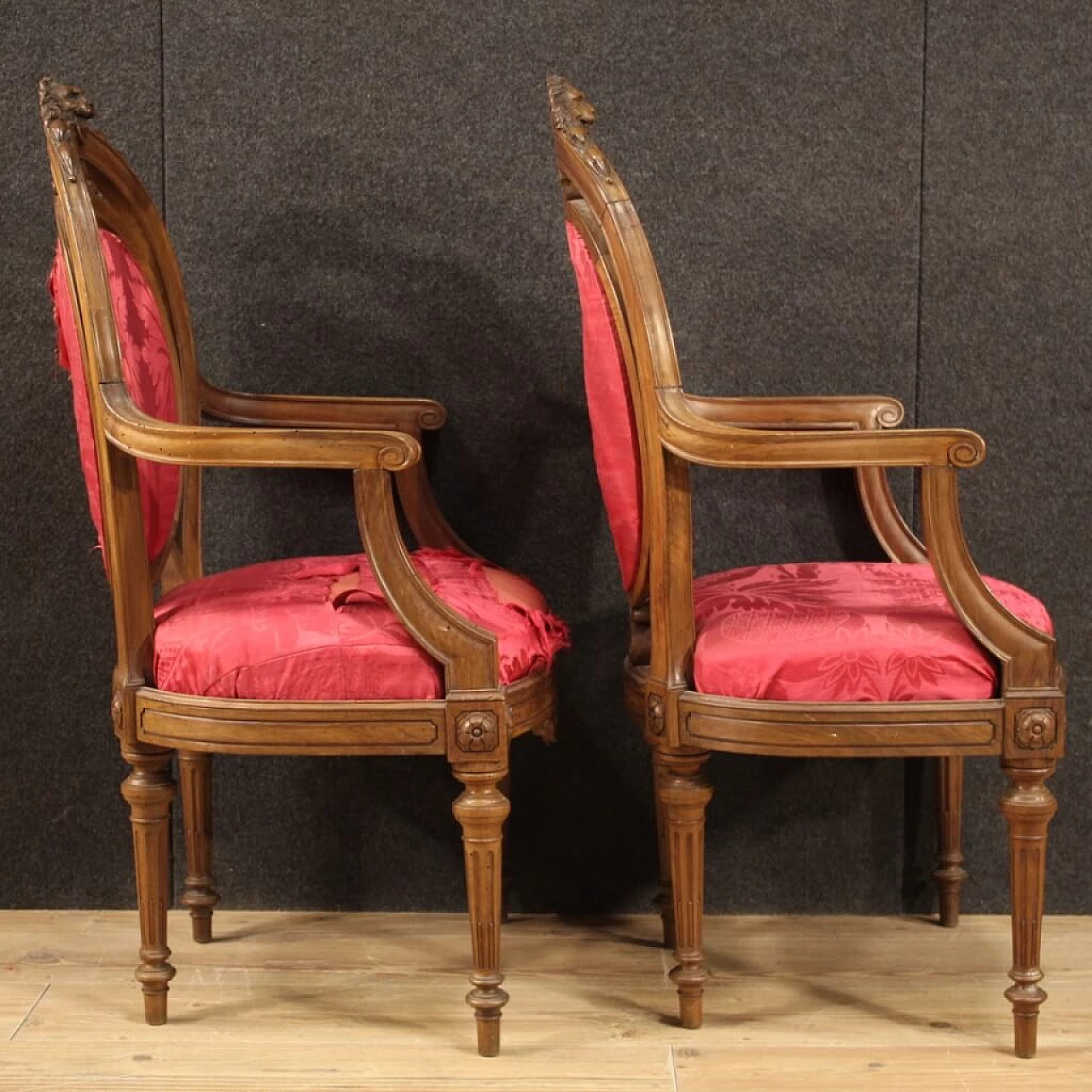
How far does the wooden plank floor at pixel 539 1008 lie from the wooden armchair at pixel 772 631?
109mm

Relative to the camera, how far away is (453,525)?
2426 millimetres

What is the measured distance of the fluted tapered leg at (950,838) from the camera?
2.33m

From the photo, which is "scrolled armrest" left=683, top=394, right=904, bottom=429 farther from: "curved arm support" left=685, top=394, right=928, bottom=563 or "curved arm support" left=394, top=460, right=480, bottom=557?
"curved arm support" left=394, top=460, right=480, bottom=557

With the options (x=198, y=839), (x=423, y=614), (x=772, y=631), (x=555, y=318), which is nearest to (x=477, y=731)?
(x=423, y=614)

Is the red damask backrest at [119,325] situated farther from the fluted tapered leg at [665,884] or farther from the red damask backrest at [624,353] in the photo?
the fluted tapered leg at [665,884]

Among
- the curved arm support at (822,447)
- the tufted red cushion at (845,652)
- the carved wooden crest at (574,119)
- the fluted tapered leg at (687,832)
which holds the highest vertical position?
the carved wooden crest at (574,119)

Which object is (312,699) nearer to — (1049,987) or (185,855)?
(185,855)

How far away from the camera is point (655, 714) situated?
1893mm

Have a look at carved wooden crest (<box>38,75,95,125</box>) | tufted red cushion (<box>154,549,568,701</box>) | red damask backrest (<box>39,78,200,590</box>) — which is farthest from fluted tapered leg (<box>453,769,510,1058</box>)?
carved wooden crest (<box>38,75,95,125</box>)

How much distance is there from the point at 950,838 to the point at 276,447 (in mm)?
1245

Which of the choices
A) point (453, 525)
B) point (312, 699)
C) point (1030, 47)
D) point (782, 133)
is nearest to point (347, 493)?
point (453, 525)

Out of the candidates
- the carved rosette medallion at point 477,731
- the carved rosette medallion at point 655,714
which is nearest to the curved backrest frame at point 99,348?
the carved rosette medallion at point 477,731

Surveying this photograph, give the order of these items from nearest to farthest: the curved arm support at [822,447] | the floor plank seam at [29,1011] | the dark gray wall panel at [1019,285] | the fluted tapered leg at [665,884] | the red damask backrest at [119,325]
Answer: the curved arm support at [822,447] → the red damask backrest at [119,325] → the floor plank seam at [29,1011] → the fluted tapered leg at [665,884] → the dark gray wall panel at [1019,285]

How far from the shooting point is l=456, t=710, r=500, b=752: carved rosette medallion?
1801 millimetres
